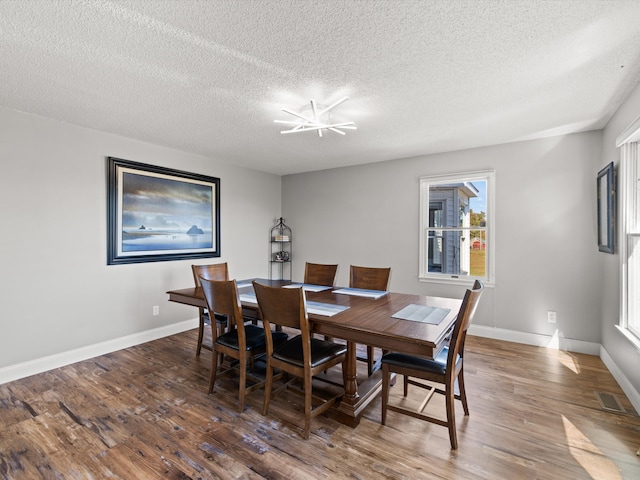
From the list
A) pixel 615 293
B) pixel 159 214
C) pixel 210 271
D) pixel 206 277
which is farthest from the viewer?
pixel 159 214

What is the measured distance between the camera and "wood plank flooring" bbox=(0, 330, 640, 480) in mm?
1723

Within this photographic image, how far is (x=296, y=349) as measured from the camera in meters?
2.22

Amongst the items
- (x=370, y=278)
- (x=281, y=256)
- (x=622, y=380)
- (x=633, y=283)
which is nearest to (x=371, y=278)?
(x=370, y=278)

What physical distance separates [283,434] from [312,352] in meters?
0.53

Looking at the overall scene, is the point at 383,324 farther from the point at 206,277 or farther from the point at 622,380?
the point at 622,380

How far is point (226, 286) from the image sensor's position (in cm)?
223

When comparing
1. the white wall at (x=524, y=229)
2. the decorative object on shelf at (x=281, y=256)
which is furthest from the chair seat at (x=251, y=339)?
the decorative object on shelf at (x=281, y=256)

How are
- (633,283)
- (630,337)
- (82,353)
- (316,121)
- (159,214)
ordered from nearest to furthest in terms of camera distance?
(630,337), (633,283), (316,121), (82,353), (159,214)

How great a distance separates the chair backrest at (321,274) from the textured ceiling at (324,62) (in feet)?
5.12

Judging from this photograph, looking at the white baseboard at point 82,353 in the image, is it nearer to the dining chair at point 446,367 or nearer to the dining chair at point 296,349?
the dining chair at point 296,349

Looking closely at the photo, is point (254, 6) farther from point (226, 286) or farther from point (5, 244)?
point (5, 244)

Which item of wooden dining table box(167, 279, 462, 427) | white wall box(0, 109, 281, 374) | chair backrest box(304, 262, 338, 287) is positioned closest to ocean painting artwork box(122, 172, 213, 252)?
white wall box(0, 109, 281, 374)

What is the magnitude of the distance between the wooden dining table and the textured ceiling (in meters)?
1.67

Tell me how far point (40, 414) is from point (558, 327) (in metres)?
4.91
